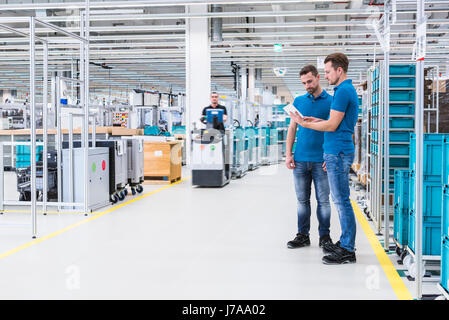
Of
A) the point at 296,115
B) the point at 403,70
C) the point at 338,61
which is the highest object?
the point at 403,70

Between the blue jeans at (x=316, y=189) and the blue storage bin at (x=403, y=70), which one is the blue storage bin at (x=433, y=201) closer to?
the blue jeans at (x=316, y=189)

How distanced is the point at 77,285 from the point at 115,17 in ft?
30.2

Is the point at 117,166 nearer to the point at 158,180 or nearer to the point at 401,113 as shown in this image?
the point at 158,180

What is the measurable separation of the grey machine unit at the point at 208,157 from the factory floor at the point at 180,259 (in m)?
2.73

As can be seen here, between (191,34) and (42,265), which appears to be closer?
(42,265)

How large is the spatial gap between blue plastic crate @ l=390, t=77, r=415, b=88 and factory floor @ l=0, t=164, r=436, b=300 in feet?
5.77

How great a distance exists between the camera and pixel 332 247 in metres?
4.29

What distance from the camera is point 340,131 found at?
4.03 meters

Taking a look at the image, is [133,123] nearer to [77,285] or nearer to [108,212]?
[108,212]

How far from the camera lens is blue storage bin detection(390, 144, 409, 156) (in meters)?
5.86

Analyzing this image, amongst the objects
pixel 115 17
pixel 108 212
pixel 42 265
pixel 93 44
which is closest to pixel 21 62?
pixel 93 44

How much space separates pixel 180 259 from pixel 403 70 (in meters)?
3.74

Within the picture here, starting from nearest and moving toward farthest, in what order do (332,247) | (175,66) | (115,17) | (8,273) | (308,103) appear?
(8,273)
(332,247)
(308,103)
(115,17)
(175,66)

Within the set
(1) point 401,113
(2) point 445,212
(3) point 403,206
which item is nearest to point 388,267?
(3) point 403,206
